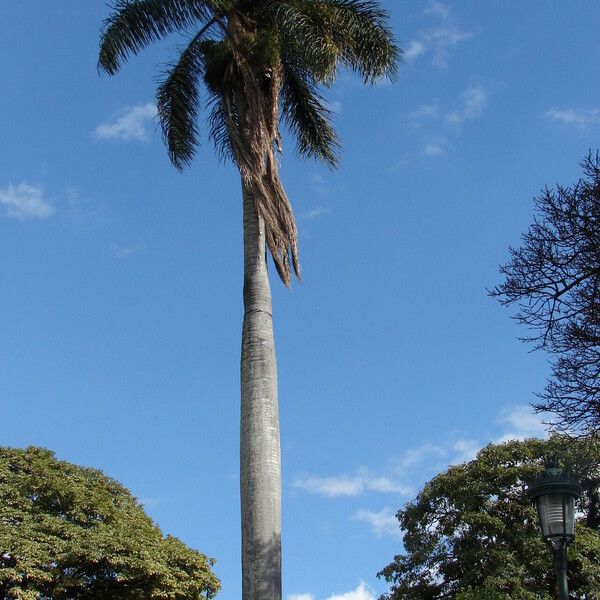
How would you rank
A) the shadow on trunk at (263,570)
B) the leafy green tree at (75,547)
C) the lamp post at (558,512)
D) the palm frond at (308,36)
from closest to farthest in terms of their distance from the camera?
the lamp post at (558,512) < the shadow on trunk at (263,570) < the palm frond at (308,36) < the leafy green tree at (75,547)

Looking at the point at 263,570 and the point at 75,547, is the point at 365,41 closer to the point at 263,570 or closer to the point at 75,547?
the point at 263,570

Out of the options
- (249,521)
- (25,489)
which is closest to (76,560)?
(25,489)

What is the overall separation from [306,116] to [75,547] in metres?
11.1

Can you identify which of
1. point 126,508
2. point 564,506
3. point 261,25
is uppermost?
point 261,25

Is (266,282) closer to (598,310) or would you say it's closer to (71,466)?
(598,310)

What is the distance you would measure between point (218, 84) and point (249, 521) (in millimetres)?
7314

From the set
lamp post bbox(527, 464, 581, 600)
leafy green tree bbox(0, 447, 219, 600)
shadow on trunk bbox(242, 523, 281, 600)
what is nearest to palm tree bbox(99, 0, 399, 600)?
shadow on trunk bbox(242, 523, 281, 600)

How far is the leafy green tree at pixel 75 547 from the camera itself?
18547mm

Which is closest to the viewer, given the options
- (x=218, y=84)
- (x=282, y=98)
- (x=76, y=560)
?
(x=218, y=84)

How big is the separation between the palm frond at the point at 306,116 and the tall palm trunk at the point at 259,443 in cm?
361

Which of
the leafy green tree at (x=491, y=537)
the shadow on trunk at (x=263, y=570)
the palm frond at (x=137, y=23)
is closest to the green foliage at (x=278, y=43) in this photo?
the palm frond at (x=137, y=23)

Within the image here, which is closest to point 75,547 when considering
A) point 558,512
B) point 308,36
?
point 308,36

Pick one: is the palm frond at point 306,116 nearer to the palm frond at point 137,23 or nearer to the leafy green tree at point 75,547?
the palm frond at point 137,23

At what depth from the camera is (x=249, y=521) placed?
33.6 feet
